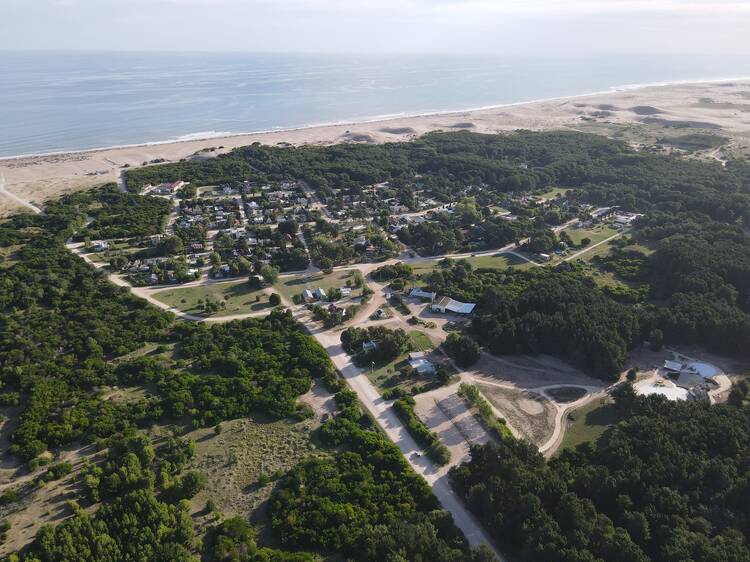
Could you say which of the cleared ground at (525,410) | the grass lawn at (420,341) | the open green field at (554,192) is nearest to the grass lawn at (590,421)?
the cleared ground at (525,410)

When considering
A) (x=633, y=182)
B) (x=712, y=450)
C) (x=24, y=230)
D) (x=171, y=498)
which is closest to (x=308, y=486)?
(x=171, y=498)

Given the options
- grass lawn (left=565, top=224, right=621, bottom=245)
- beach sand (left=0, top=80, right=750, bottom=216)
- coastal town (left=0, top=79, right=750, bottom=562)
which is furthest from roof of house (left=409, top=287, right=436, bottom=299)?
beach sand (left=0, top=80, right=750, bottom=216)

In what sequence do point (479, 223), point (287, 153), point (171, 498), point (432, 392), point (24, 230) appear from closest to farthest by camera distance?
point (171, 498) < point (432, 392) < point (24, 230) < point (479, 223) < point (287, 153)

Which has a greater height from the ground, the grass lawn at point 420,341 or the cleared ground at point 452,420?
the grass lawn at point 420,341

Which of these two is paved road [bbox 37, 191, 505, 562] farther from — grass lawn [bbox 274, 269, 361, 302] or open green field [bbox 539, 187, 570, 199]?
open green field [bbox 539, 187, 570, 199]

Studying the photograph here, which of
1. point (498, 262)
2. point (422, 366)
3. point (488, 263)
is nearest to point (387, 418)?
point (422, 366)

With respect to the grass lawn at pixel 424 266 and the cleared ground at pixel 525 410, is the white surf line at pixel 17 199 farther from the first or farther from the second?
the cleared ground at pixel 525 410

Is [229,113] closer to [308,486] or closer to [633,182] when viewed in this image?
[633,182]
